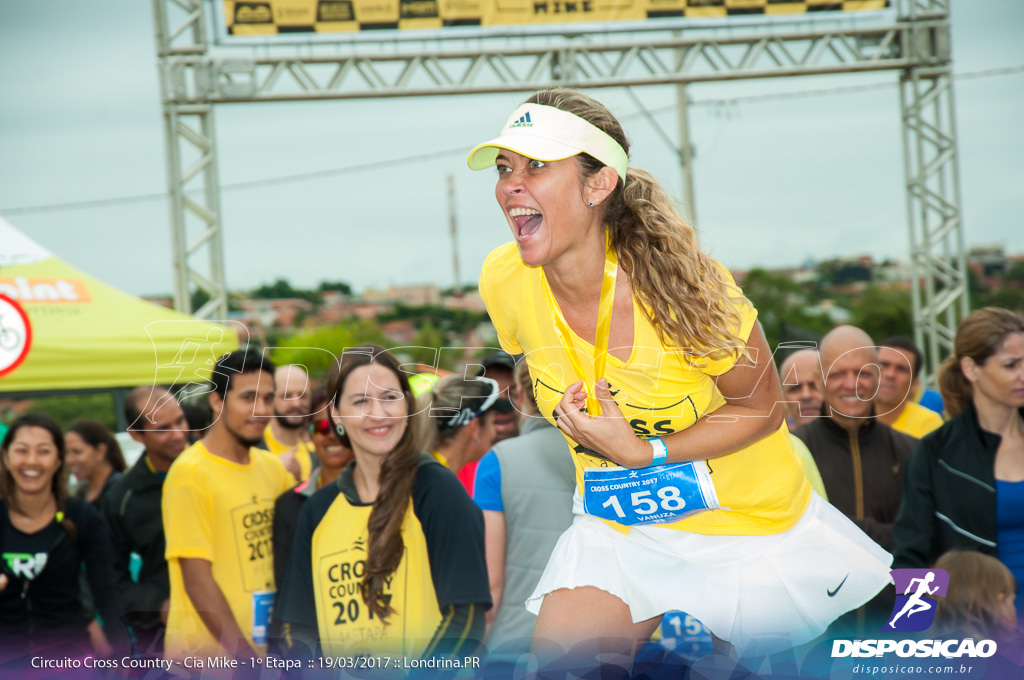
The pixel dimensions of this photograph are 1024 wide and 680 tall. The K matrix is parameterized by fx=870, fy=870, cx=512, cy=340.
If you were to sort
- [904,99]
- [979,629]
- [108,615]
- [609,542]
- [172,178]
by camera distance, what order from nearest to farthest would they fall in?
[609,542], [979,629], [108,615], [172,178], [904,99]

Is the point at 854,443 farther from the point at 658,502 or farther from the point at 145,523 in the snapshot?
the point at 145,523

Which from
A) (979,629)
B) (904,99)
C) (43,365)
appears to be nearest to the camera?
(979,629)

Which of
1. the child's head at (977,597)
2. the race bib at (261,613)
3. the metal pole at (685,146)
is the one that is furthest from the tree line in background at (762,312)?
the child's head at (977,597)

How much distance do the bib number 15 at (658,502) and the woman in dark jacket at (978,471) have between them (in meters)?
1.38

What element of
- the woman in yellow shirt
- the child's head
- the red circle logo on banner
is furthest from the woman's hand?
the red circle logo on banner

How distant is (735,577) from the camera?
2.21 meters

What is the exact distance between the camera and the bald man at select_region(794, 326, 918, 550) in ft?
12.7

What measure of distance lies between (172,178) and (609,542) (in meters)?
8.75

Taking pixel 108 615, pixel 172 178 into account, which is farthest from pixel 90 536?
pixel 172 178

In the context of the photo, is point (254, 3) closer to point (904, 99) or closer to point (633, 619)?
point (904, 99)

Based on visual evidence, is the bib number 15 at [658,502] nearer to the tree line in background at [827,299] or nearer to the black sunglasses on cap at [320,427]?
the black sunglasses on cap at [320,427]

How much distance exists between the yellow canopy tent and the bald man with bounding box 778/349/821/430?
330 centimetres

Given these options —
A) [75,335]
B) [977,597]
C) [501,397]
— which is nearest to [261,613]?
[501,397]

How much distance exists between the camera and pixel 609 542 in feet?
7.41
